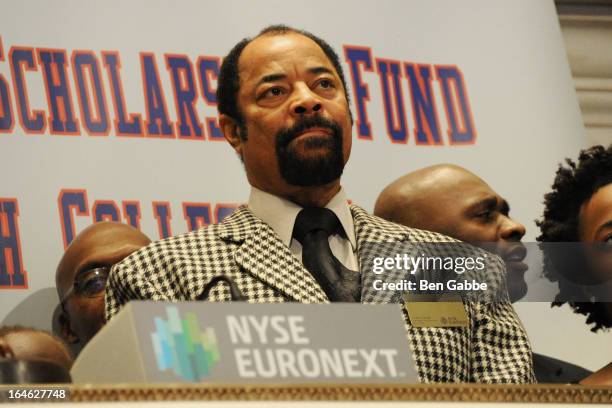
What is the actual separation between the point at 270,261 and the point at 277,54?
0.36m

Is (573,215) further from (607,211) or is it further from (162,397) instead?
(162,397)

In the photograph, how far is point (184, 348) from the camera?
1192 millimetres

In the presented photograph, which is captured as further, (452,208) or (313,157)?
(452,208)

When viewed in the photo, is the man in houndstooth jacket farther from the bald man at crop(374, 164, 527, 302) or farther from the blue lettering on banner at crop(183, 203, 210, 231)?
the bald man at crop(374, 164, 527, 302)

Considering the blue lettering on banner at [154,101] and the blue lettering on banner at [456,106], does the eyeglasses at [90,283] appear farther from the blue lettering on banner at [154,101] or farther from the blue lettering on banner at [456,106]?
the blue lettering on banner at [456,106]

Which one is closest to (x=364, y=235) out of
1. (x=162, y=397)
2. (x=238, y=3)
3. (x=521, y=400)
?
(x=521, y=400)

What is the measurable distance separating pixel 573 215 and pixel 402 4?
569 mm

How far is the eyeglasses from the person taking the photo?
2.08 meters

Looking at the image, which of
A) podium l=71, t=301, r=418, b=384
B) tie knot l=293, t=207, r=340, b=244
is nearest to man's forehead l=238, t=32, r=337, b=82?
tie knot l=293, t=207, r=340, b=244

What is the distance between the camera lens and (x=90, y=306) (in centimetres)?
208

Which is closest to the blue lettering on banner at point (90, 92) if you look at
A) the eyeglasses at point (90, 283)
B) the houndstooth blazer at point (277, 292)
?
the eyeglasses at point (90, 283)

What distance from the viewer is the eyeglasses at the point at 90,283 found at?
2076mm

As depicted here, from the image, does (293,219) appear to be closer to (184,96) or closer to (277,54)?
(277,54)

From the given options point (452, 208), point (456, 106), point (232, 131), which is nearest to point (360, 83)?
point (456, 106)
